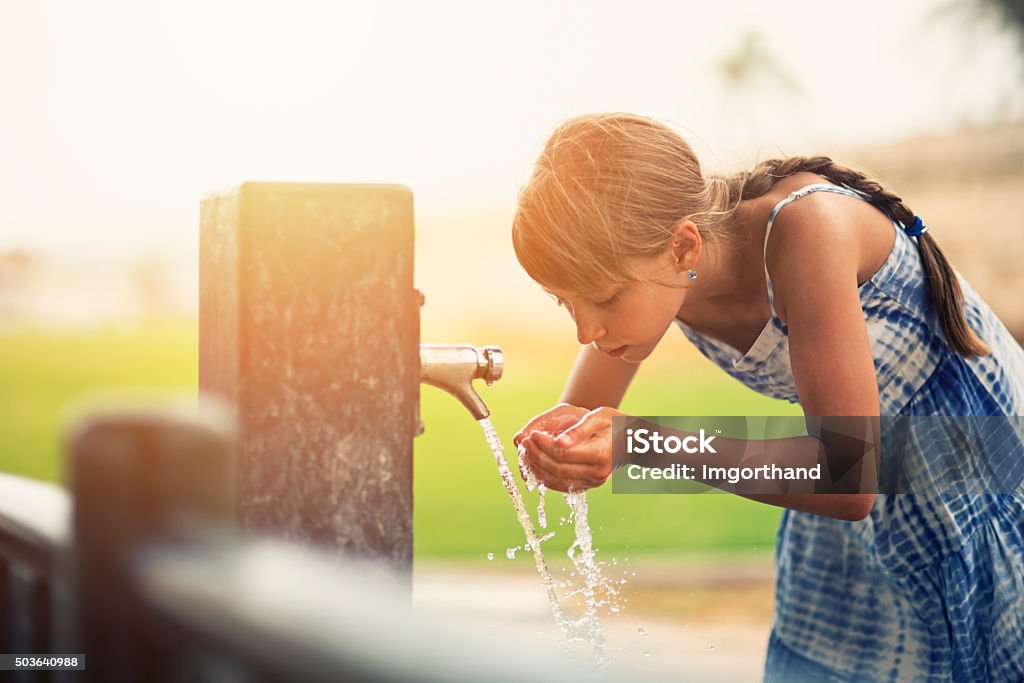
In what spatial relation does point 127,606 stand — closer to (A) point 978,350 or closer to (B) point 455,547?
(A) point 978,350

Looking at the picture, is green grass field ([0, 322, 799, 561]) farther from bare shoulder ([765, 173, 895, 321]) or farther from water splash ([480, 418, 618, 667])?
bare shoulder ([765, 173, 895, 321])

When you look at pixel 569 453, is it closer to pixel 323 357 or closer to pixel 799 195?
pixel 323 357

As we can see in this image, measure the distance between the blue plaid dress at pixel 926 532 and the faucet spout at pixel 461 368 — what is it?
627mm

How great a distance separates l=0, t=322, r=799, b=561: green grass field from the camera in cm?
1150

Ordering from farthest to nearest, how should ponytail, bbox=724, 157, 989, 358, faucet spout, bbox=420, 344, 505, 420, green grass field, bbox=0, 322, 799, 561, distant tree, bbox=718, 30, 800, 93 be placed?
distant tree, bbox=718, 30, 800, 93, green grass field, bbox=0, 322, 799, 561, ponytail, bbox=724, 157, 989, 358, faucet spout, bbox=420, 344, 505, 420

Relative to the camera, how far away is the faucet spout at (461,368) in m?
1.61

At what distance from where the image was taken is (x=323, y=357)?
1.41m

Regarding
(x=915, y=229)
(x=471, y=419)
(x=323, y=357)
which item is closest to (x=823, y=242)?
(x=915, y=229)

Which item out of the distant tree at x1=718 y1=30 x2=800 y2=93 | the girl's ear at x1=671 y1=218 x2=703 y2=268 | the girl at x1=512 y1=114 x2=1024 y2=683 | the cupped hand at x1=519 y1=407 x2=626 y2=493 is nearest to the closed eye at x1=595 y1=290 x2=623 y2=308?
the girl at x1=512 y1=114 x2=1024 y2=683

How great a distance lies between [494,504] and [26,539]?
12434 mm

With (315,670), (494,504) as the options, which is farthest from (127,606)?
(494,504)

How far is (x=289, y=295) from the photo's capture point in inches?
55.0

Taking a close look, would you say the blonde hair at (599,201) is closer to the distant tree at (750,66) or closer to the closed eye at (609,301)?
the closed eye at (609,301)

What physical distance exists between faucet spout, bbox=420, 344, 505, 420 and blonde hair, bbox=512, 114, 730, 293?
0.28 metres
